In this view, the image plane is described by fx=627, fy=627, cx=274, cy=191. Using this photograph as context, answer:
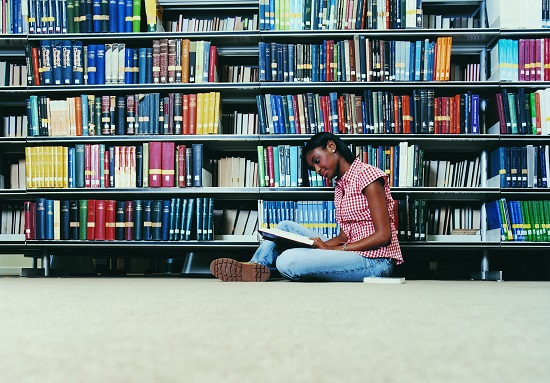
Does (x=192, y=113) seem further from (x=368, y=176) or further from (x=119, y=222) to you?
(x=368, y=176)

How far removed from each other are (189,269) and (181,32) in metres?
1.50

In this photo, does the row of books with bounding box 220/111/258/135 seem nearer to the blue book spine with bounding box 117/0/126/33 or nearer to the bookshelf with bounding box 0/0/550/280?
the bookshelf with bounding box 0/0/550/280

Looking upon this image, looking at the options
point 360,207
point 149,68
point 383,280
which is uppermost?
point 149,68

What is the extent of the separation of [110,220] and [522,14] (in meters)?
2.83

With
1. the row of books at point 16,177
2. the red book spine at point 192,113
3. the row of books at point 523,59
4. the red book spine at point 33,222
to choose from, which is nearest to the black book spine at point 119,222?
the red book spine at point 33,222

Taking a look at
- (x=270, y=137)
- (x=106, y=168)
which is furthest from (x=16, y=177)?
(x=270, y=137)

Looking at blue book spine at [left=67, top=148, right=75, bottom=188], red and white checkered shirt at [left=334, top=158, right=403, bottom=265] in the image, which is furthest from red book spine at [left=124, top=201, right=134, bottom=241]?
red and white checkered shirt at [left=334, top=158, right=403, bottom=265]

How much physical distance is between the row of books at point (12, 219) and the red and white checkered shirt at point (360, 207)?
7.68ft

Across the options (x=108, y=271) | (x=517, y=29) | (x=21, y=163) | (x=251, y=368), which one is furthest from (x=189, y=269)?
(x=251, y=368)

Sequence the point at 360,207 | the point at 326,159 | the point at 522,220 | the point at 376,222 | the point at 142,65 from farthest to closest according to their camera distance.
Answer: the point at 142,65, the point at 522,220, the point at 326,159, the point at 360,207, the point at 376,222

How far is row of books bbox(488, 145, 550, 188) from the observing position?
12.2 feet

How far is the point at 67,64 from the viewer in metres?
3.98

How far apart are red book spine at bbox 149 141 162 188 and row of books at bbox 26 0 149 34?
2.54 feet

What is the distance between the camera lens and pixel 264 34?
392 centimetres
